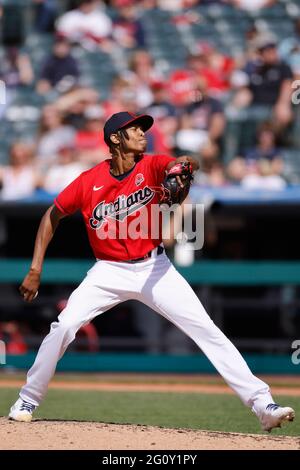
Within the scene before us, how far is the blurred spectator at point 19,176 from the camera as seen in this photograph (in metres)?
11.0

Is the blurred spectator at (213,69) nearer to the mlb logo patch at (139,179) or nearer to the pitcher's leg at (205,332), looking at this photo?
the mlb logo patch at (139,179)

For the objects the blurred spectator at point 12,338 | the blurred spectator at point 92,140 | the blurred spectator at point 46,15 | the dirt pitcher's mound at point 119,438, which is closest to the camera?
the dirt pitcher's mound at point 119,438

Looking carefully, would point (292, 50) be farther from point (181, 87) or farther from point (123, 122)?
point (123, 122)

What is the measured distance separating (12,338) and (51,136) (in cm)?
241

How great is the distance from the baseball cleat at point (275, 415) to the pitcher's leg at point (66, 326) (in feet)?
3.52

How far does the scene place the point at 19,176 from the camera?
11125mm

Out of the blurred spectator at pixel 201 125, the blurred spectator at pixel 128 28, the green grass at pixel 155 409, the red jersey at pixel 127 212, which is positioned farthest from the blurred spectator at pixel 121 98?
the red jersey at pixel 127 212

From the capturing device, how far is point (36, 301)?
11195 millimetres

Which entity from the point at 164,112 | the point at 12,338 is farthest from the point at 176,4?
the point at 12,338

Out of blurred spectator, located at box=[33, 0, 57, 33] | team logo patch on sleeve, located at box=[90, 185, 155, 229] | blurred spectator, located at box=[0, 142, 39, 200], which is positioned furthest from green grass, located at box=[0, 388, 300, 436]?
blurred spectator, located at box=[33, 0, 57, 33]

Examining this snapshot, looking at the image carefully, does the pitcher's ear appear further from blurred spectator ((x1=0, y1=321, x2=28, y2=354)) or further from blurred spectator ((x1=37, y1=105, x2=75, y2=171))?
blurred spectator ((x1=37, y1=105, x2=75, y2=171))

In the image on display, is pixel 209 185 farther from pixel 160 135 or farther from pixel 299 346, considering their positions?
pixel 299 346
